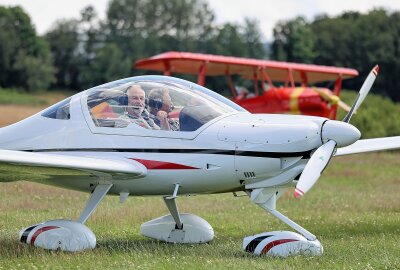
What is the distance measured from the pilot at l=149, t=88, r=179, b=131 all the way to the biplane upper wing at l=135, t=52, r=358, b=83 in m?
18.2

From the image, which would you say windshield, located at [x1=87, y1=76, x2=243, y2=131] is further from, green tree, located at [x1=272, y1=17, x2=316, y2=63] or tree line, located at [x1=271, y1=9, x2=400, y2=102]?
green tree, located at [x1=272, y1=17, x2=316, y2=63]

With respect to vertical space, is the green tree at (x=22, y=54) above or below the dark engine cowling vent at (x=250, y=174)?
below

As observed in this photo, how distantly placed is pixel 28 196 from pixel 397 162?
49.1 ft

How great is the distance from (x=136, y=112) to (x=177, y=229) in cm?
154

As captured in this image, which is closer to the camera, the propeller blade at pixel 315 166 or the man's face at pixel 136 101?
the propeller blade at pixel 315 166

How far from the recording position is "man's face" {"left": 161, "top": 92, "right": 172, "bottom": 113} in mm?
9234

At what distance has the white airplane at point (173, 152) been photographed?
337 inches

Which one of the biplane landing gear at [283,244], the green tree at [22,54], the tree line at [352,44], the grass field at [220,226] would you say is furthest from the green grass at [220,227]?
the tree line at [352,44]

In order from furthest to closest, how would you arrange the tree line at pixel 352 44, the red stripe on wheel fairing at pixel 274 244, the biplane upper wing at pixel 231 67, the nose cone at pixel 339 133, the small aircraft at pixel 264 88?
the tree line at pixel 352 44 → the small aircraft at pixel 264 88 → the biplane upper wing at pixel 231 67 → the red stripe on wheel fairing at pixel 274 244 → the nose cone at pixel 339 133

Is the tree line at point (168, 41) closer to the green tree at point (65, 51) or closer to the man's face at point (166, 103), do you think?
the green tree at point (65, 51)

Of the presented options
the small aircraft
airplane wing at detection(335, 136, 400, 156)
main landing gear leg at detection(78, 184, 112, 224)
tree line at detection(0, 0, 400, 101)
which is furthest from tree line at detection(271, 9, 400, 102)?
main landing gear leg at detection(78, 184, 112, 224)

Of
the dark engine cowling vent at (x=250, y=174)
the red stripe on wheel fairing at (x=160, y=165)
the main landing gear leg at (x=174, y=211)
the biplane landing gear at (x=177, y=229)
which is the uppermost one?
the red stripe on wheel fairing at (x=160, y=165)

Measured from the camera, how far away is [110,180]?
9266 mm

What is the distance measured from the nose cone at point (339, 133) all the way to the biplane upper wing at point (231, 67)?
19.2 meters
